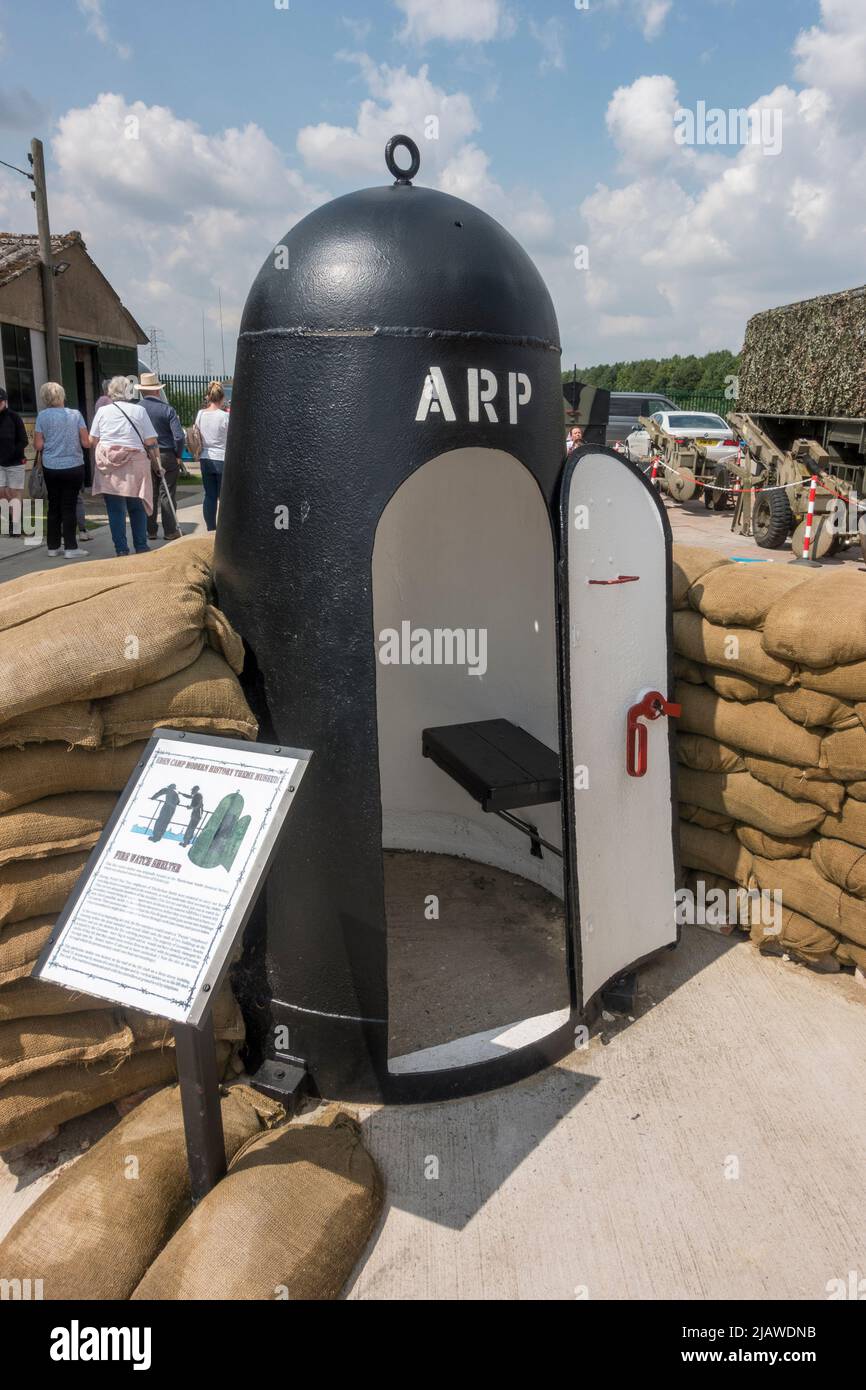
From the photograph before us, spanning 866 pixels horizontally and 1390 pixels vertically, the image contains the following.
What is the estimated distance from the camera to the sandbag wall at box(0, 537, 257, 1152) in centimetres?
273

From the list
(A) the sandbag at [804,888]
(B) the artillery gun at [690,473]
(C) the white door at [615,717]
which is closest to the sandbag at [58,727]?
(C) the white door at [615,717]

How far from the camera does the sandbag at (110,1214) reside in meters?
2.38

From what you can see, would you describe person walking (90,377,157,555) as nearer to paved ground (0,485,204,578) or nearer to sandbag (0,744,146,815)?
paved ground (0,485,204,578)

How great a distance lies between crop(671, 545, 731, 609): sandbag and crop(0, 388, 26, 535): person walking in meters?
8.40

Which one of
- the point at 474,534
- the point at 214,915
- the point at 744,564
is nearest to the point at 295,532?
the point at 214,915

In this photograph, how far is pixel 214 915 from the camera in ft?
7.53

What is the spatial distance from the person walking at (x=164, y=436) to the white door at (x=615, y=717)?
7.67 m

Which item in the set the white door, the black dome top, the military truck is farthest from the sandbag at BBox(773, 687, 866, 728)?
the military truck

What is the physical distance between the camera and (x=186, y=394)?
91.3 ft

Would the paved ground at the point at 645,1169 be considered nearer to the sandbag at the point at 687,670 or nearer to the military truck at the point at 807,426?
A: the sandbag at the point at 687,670

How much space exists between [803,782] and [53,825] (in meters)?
2.81

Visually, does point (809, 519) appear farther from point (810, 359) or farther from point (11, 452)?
point (11, 452)

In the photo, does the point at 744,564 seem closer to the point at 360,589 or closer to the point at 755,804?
the point at 755,804

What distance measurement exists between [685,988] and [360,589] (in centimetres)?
223
